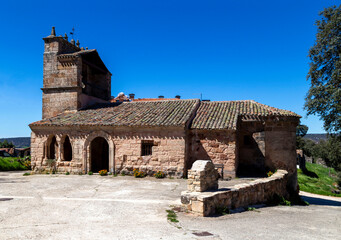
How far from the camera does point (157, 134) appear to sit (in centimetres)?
1449

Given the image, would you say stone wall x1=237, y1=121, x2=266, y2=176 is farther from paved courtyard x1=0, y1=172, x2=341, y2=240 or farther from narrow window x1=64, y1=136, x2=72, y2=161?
narrow window x1=64, y1=136, x2=72, y2=161

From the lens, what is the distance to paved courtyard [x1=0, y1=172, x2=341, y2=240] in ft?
18.8

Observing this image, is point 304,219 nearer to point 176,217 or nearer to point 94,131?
point 176,217

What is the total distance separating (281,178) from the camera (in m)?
11.7

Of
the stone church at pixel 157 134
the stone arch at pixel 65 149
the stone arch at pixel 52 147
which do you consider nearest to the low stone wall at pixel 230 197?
the stone church at pixel 157 134

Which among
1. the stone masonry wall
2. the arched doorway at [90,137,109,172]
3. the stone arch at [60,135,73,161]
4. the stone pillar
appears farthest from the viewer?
the arched doorway at [90,137,109,172]

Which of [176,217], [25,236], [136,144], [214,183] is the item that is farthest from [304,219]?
[136,144]

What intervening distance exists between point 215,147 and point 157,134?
3.20 metres

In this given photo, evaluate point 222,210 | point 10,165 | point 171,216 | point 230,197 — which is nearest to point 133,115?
point 230,197

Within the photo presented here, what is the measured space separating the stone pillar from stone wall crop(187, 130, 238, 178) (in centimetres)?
567

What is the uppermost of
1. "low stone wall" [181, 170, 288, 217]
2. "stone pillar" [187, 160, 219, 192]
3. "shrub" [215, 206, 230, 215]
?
"stone pillar" [187, 160, 219, 192]

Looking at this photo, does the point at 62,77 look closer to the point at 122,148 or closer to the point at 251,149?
the point at 122,148

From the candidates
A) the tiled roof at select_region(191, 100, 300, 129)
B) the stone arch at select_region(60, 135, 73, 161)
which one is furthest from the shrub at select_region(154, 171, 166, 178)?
the stone arch at select_region(60, 135, 73, 161)

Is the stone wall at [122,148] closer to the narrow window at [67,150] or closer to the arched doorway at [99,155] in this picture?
the narrow window at [67,150]
